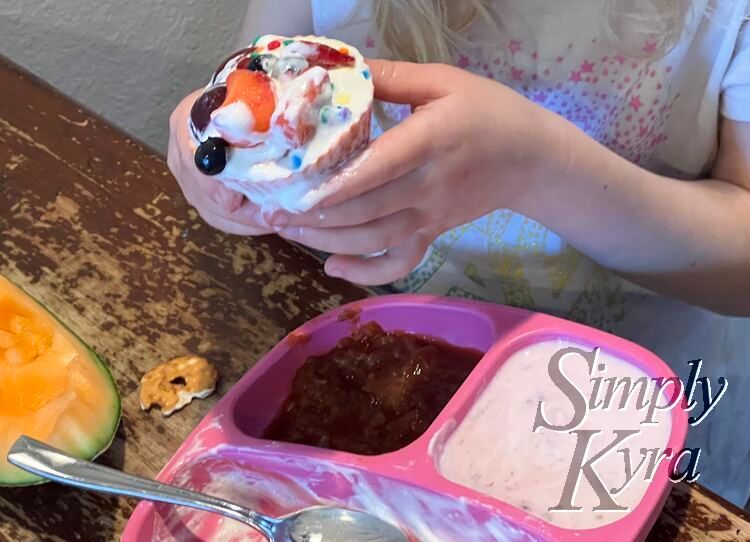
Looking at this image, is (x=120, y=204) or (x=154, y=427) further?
(x=120, y=204)

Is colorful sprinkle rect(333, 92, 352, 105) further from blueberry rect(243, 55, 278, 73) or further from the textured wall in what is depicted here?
the textured wall

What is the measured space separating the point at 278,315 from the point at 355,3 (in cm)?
33

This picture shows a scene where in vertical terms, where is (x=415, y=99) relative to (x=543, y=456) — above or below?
above

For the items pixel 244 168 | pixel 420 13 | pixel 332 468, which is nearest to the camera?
pixel 244 168

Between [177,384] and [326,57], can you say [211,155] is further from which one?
[177,384]

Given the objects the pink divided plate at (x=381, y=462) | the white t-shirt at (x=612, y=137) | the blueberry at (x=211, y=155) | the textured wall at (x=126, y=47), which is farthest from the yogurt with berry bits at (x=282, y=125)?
the textured wall at (x=126, y=47)

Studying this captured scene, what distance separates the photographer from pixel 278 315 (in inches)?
29.7

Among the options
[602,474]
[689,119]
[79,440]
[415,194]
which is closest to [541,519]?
[602,474]

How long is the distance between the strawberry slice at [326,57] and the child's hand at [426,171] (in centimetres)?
5

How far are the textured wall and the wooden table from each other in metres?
0.34

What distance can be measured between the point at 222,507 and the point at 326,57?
1.06 ft

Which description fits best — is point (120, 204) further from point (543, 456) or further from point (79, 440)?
point (543, 456)

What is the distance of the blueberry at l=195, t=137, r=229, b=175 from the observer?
1.59 feet

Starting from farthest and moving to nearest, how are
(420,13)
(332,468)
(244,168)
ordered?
(420,13) → (332,468) → (244,168)
